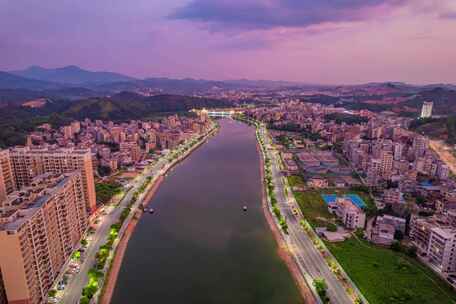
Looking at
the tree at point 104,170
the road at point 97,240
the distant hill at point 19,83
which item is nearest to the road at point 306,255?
the road at point 97,240

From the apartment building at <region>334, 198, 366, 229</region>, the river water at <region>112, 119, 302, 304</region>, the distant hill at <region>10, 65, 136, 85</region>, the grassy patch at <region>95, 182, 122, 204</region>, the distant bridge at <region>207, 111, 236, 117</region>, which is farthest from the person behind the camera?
the distant hill at <region>10, 65, 136, 85</region>

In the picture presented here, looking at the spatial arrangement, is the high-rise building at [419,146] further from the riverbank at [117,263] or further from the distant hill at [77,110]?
the distant hill at [77,110]

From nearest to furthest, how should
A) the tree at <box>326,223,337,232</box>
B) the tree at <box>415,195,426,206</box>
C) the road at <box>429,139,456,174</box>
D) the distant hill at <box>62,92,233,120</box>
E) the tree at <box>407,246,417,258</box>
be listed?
1. the tree at <box>407,246,417,258</box>
2. the tree at <box>326,223,337,232</box>
3. the tree at <box>415,195,426,206</box>
4. the road at <box>429,139,456,174</box>
5. the distant hill at <box>62,92,233,120</box>

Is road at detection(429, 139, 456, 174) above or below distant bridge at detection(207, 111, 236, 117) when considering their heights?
below

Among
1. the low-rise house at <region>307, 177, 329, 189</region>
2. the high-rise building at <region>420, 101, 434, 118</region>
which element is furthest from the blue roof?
the high-rise building at <region>420, 101, 434, 118</region>

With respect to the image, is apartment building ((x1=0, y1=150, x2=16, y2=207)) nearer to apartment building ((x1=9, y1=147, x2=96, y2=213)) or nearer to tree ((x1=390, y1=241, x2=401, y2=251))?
apartment building ((x1=9, y1=147, x2=96, y2=213))

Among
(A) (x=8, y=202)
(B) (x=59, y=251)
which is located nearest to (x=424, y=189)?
A: (B) (x=59, y=251)

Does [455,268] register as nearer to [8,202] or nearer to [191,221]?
[191,221]
